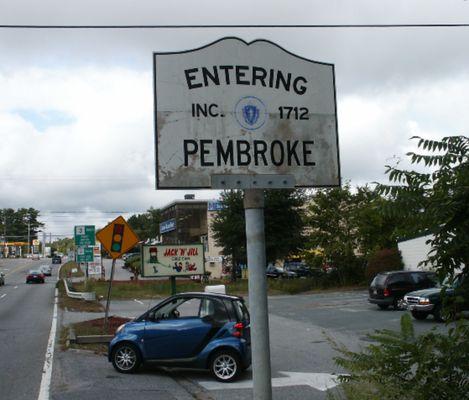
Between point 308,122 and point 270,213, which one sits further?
point 270,213

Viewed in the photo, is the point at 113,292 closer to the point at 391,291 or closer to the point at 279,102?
the point at 391,291

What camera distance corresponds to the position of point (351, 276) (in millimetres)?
43812

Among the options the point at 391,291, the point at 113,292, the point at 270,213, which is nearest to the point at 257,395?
the point at 391,291

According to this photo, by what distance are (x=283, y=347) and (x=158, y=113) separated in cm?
1312

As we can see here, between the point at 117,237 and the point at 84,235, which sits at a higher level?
the point at 84,235

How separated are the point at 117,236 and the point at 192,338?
6.14m

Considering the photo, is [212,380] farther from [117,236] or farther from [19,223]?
[19,223]

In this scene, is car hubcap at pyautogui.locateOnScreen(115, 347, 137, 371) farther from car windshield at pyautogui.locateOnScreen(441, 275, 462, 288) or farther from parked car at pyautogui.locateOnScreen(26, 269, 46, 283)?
parked car at pyautogui.locateOnScreen(26, 269, 46, 283)

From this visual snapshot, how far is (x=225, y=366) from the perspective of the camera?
11.0 meters

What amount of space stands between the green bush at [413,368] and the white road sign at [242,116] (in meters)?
1.15

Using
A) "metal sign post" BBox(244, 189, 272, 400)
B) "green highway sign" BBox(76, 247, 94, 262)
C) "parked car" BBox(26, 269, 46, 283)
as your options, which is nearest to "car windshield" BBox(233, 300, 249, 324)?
"metal sign post" BBox(244, 189, 272, 400)

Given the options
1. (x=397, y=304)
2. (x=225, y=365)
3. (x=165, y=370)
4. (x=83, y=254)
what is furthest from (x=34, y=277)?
(x=225, y=365)

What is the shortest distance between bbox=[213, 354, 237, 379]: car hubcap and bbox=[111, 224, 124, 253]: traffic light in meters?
6.43

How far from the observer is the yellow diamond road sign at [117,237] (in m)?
16.5
